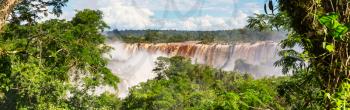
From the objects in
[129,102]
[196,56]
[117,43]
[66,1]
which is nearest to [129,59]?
[117,43]

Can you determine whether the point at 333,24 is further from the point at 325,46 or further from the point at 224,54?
the point at 224,54

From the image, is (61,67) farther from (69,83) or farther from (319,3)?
(319,3)

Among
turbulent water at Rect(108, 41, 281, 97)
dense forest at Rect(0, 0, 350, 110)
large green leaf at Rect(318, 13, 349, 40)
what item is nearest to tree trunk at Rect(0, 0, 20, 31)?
dense forest at Rect(0, 0, 350, 110)

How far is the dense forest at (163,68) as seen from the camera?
94.1 inches

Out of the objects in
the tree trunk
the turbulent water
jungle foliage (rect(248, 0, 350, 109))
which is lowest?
the turbulent water

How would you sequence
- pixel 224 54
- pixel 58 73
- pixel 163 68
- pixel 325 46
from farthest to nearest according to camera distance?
1. pixel 224 54
2. pixel 163 68
3. pixel 58 73
4. pixel 325 46

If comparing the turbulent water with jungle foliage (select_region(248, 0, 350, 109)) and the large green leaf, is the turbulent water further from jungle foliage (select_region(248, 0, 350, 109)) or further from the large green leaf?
the large green leaf

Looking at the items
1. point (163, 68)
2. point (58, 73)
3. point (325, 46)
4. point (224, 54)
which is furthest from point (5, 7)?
point (224, 54)

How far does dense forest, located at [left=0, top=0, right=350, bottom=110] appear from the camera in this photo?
7.84 feet

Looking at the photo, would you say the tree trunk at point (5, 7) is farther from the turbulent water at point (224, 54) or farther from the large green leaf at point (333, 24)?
the turbulent water at point (224, 54)

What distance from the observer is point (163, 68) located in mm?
40062

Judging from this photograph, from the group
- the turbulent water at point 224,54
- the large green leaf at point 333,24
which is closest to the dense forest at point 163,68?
the large green leaf at point 333,24

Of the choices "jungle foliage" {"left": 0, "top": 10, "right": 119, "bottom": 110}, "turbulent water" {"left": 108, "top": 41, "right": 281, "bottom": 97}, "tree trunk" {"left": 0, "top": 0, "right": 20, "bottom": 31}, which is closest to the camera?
"tree trunk" {"left": 0, "top": 0, "right": 20, "bottom": 31}

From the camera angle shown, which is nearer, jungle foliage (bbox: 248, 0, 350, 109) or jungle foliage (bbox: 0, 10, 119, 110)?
jungle foliage (bbox: 248, 0, 350, 109)
